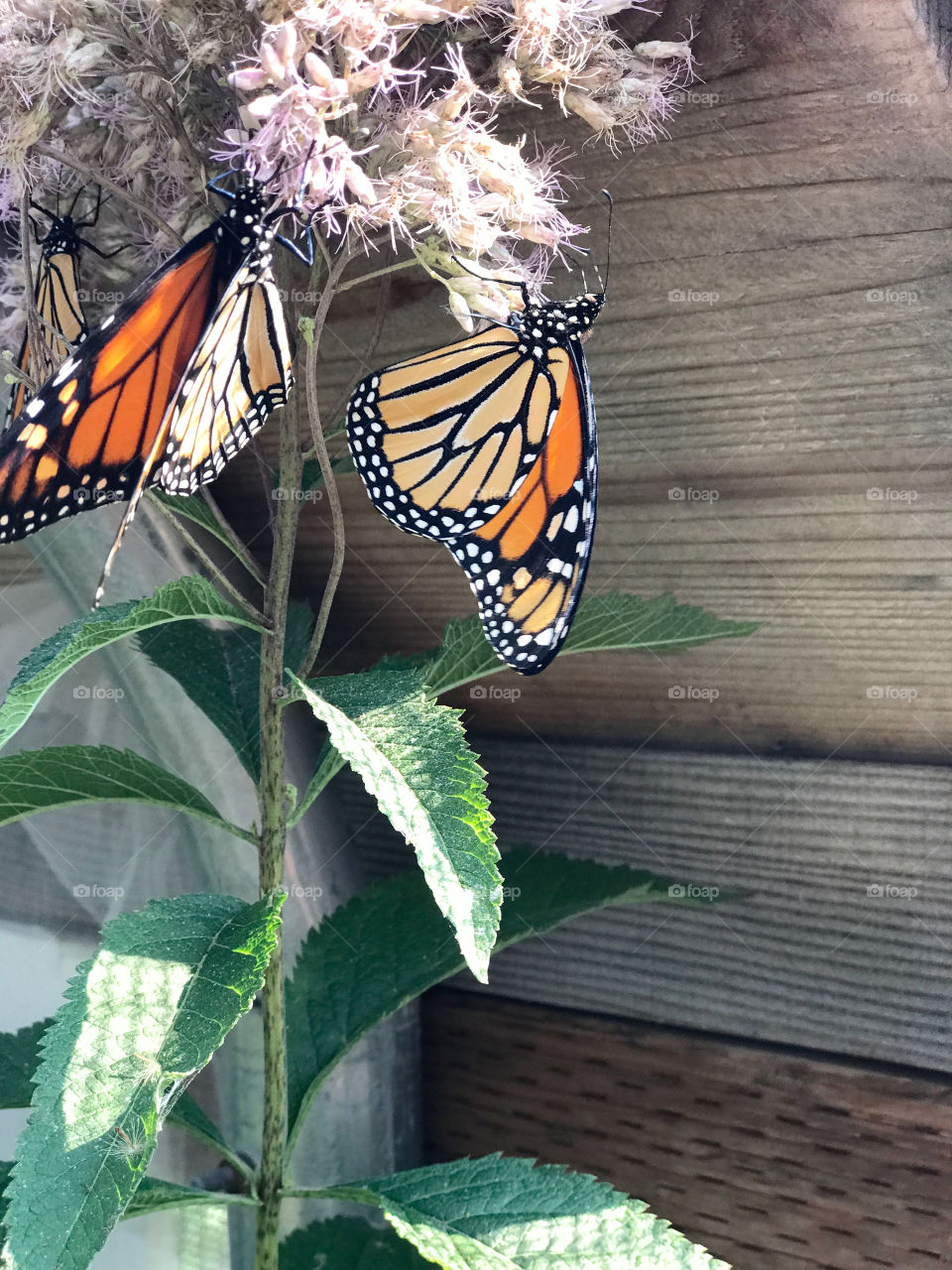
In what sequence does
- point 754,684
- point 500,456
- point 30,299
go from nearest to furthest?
point 30,299 < point 500,456 < point 754,684

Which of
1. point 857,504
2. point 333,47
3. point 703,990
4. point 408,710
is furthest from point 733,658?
point 333,47

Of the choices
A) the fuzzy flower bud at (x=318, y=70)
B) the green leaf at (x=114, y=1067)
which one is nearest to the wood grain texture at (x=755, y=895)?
the green leaf at (x=114, y=1067)

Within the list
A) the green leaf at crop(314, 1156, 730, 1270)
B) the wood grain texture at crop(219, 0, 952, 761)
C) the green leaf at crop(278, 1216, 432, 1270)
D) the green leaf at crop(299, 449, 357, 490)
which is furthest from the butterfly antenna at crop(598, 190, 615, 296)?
the green leaf at crop(278, 1216, 432, 1270)

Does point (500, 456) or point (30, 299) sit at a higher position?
point (30, 299)

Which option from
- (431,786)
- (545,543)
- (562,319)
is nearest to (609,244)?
(562,319)

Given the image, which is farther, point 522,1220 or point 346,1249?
point 346,1249

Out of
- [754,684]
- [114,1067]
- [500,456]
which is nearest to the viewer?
[114,1067]

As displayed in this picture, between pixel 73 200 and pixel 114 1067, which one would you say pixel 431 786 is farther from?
pixel 73 200

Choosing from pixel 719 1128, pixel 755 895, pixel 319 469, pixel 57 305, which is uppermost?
pixel 57 305
